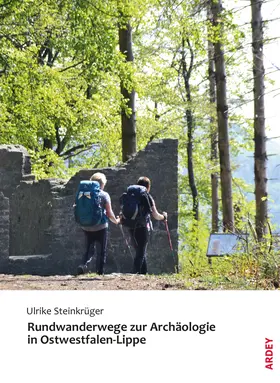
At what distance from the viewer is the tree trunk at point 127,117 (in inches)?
969

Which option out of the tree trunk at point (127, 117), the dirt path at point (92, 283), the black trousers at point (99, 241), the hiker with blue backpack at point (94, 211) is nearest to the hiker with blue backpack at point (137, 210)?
the hiker with blue backpack at point (94, 211)

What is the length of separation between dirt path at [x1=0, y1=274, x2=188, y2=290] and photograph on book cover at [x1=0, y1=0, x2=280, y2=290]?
3 cm

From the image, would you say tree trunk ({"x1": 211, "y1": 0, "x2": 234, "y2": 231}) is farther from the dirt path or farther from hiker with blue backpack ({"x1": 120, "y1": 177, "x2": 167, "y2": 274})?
the dirt path

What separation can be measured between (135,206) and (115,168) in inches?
124

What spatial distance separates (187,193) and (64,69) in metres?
13.8

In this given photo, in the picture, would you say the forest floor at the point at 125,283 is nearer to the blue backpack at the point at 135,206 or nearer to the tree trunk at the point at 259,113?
the blue backpack at the point at 135,206

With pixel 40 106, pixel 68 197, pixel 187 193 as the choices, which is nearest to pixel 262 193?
pixel 68 197

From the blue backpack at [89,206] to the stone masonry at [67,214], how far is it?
97.4 inches

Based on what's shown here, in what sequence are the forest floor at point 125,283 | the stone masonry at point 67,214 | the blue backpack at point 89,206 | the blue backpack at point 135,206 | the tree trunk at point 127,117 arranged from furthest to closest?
1. the tree trunk at point 127,117
2. the stone masonry at point 67,214
3. the blue backpack at point 135,206
4. the blue backpack at point 89,206
5. the forest floor at point 125,283

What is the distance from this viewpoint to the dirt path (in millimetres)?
12024

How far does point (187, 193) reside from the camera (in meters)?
44.6

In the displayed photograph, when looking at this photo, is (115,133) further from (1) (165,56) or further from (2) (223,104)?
(2) (223,104)
